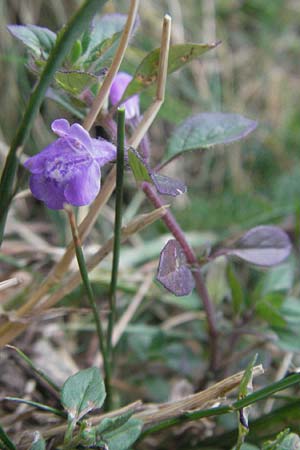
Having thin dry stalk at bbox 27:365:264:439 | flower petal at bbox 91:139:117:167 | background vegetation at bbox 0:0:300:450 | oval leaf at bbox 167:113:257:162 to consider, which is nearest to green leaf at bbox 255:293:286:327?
background vegetation at bbox 0:0:300:450

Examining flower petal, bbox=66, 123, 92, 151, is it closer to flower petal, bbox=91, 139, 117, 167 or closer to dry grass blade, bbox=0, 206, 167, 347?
flower petal, bbox=91, 139, 117, 167

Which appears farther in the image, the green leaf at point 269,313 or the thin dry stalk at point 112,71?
the green leaf at point 269,313

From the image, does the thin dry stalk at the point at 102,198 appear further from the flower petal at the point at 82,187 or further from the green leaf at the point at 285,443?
the green leaf at the point at 285,443

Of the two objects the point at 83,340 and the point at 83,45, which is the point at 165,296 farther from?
the point at 83,45

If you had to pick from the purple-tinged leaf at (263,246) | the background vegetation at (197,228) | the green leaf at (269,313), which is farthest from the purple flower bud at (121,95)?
the green leaf at (269,313)

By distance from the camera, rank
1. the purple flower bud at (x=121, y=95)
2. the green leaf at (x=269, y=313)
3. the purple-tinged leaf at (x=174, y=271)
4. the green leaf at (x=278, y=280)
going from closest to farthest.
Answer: the purple-tinged leaf at (x=174, y=271)
the purple flower bud at (x=121, y=95)
the green leaf at (x=269, y=313)
the green leaf at (x=278, y=280)

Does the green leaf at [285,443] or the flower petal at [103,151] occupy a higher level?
the flower petal at [103,151]

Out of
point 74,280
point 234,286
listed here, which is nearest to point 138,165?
point 74,280
